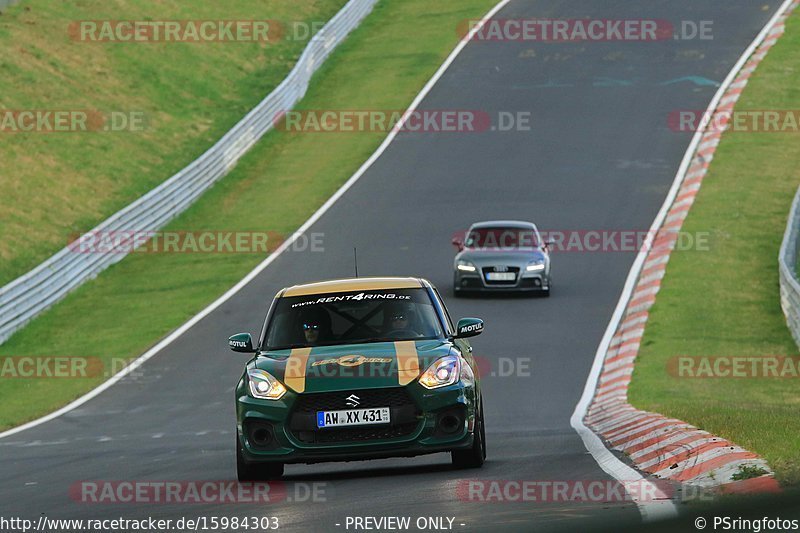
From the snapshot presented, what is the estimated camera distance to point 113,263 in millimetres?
31641

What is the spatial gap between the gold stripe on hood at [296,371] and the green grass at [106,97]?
19.6 m

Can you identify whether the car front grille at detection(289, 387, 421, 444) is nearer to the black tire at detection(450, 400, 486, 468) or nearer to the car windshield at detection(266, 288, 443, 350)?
the black tire at detection(450, 400, 486, 468)

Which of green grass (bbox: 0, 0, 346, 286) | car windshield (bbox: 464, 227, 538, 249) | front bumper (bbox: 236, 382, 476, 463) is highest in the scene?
green grass (bbox: 0, 0, 346, 286)

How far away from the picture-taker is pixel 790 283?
23.2 metres

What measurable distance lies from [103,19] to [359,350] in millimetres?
38650

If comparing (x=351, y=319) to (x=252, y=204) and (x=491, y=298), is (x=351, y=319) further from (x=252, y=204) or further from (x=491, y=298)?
(x=252, y=204)

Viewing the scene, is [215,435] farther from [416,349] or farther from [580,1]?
[580,1]

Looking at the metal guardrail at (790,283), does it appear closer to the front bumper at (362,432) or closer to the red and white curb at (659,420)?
the red and white curb at (659,420)

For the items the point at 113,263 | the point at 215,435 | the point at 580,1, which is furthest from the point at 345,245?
the point at 580,1

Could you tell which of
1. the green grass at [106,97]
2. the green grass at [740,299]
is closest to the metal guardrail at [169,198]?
the green grass at [106,97]

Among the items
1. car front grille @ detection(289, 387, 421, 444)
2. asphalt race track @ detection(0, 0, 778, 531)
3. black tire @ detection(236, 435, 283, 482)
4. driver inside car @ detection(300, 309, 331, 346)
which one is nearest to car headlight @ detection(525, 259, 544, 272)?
asphalt race track @ detection(0, 0, 778, 531)

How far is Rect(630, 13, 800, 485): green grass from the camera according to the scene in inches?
580

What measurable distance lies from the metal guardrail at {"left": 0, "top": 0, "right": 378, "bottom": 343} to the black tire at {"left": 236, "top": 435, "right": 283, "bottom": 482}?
15113 millimetres

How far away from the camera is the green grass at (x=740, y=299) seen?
1473 centimetres
